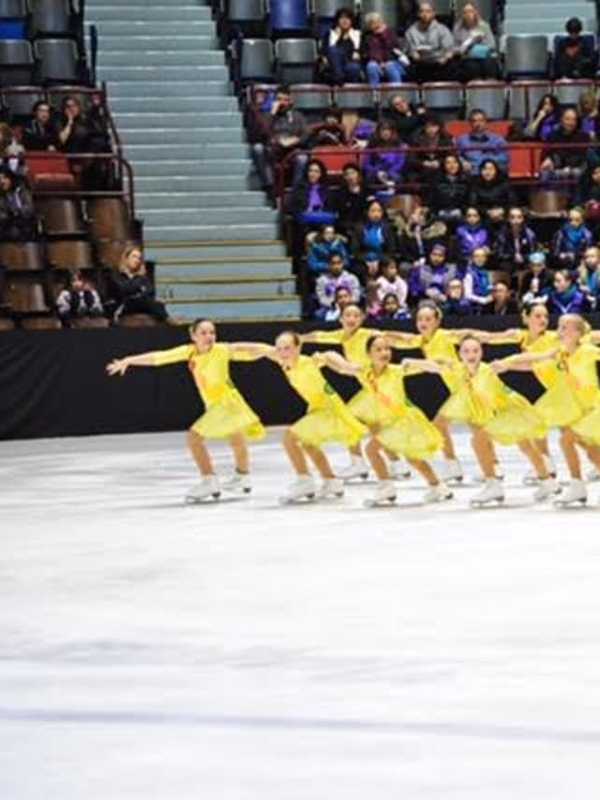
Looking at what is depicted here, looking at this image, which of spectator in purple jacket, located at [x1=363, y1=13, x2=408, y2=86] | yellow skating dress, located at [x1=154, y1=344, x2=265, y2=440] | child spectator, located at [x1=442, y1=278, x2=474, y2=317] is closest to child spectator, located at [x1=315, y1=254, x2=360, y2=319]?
child spectator, located at [x1=442, y1=278, x2=474, y2=317]

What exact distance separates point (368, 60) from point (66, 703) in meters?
16.0

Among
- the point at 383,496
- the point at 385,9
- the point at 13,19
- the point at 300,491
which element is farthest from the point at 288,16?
the point at 383,496

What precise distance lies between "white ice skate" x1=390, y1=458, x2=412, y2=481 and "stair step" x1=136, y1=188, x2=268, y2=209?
7.34 meters

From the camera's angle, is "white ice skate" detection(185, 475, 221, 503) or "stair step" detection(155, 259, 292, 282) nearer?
"white ice skate" detection(185, 475, 221, 503)

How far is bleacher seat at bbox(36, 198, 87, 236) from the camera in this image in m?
20.2

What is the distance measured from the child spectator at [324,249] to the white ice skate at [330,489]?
662 cm

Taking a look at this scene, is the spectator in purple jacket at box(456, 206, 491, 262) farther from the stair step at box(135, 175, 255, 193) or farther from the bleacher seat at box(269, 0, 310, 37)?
the bleacher seat at box(269, 0, 310, 37)

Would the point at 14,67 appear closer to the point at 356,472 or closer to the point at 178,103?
the point at 178,103

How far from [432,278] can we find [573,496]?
7506 mm

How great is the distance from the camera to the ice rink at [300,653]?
5816mm

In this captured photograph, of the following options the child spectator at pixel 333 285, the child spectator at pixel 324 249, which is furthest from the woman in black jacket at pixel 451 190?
the child spectator at pixel 333 285

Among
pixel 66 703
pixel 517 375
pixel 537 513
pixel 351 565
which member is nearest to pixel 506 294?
pixel 517 375

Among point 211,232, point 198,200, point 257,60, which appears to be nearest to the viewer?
point 211,232

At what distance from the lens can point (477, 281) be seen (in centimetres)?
1959
